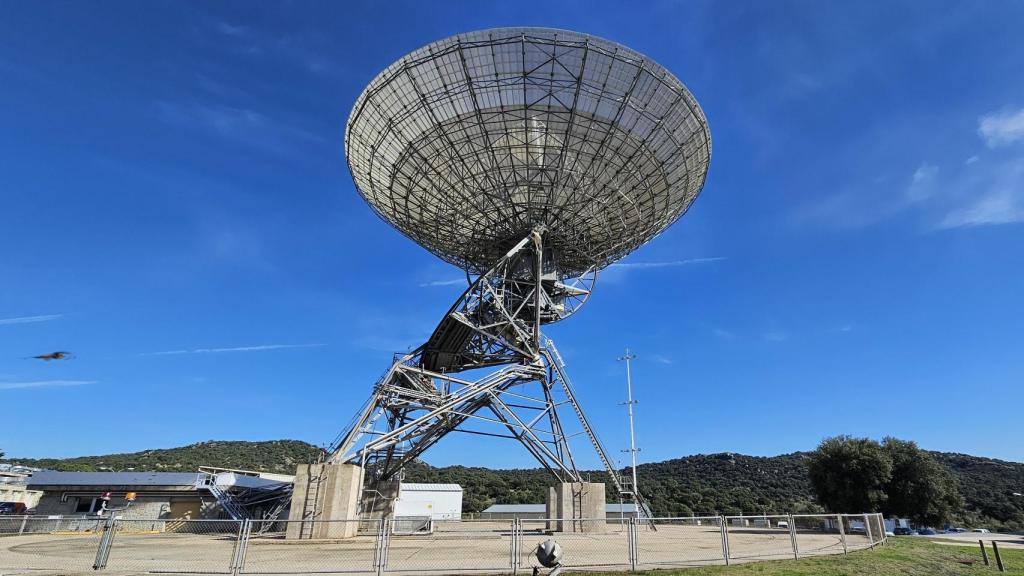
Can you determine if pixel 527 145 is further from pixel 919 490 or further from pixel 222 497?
pixel 919 490

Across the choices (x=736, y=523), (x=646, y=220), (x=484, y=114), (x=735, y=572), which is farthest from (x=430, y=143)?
(x=736, y=523)

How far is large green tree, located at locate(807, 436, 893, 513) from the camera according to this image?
37406 mm

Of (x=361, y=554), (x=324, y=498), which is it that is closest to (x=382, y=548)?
(x=361, y=554)

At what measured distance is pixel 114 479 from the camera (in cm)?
3516

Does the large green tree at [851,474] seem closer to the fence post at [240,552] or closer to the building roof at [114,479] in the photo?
the fence post at [240,552]

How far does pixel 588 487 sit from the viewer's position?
81.6 ft

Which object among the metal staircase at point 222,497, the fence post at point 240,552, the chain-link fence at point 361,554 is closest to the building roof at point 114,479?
the metal staircase at point 222,497

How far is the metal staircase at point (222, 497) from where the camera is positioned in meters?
30.2

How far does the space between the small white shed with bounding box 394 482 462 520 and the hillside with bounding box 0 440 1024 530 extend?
21.9m

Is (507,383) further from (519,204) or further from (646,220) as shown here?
(646,220)

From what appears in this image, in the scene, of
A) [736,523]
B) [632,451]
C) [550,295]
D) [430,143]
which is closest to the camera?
[430,143]

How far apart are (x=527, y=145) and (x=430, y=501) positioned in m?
29.4

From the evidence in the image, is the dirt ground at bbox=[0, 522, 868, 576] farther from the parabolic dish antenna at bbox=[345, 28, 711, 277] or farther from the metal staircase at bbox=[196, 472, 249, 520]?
the parabolic dish antenna at bbox=[345, 28, 711, 277]

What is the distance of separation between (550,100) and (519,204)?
18.6 feet
